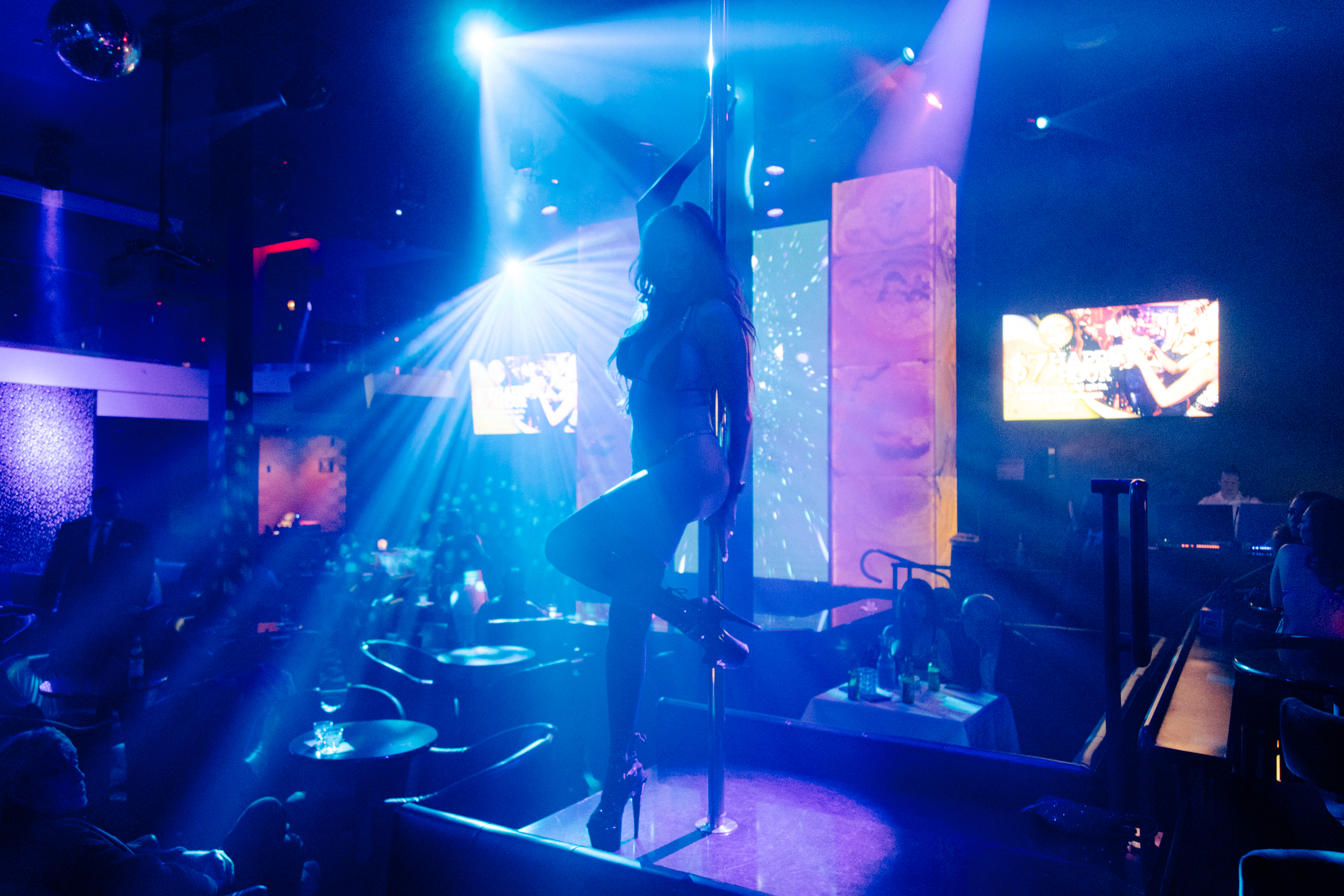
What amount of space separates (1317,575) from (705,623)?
3521mm

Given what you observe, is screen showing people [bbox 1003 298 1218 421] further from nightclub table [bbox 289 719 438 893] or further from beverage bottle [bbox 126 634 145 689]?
beverage bottle [bbox 126 634 145 689]

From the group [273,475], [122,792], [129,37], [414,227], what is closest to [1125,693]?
[122,792]

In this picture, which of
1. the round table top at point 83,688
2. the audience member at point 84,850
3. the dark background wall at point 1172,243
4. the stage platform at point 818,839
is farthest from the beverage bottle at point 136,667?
the dark background wall at point 1172,243

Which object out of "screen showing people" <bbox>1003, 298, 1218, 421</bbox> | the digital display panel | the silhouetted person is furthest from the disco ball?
"screen showing people" <bbox>1003, 298, 1218, 421</bbox>

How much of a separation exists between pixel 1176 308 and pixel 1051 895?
764 centimetres

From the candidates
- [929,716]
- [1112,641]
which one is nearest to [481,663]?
[929,716]

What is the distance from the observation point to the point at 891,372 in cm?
726

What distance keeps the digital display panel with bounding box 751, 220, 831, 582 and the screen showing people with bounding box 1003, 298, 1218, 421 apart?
2.44 meters

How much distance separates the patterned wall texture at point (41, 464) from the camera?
9.17 metres

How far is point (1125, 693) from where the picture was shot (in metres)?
3.65

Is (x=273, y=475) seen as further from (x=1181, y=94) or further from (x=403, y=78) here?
(x=1181, y=94)

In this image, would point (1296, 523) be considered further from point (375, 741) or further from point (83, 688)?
point (83, 688)

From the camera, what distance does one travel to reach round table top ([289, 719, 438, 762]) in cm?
355

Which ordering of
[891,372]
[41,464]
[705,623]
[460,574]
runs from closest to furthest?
[705,623] → [460,574] → [891,372] → [41,464]
